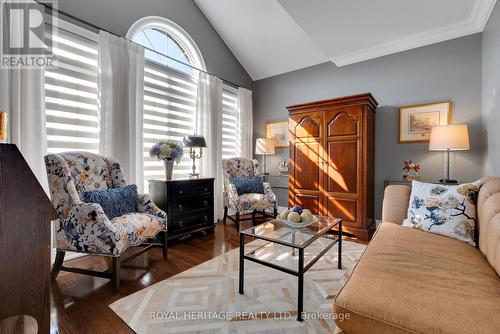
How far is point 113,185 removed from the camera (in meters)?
2.39

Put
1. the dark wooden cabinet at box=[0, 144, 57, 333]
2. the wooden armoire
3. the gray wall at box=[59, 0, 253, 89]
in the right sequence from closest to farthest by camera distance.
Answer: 1. the dark wooden cabinet at box=[0, 144, 57, 333]
2. the gray wall at box=[59, 0, 253, 89]
3. the wooden armoire

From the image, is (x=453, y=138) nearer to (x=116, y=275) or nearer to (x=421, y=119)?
(x=421, y=119)

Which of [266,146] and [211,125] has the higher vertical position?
[211,125]

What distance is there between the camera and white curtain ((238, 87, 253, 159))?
445cm

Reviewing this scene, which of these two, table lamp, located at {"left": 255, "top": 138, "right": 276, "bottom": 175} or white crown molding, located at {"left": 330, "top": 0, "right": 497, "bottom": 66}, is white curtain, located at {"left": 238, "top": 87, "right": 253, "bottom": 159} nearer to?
table lamp, located at {"left": 255, "top": 138, "right": 276, "bottom": 175}

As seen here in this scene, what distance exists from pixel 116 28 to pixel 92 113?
1.05 meters

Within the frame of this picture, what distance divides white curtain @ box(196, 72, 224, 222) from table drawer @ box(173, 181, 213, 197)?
0.50 m

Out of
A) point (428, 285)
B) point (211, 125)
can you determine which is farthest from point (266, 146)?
point (428, 285)

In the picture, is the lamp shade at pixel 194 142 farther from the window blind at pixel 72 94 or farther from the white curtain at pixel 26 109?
the white curtain at pixel 26 109

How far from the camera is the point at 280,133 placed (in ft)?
14.6

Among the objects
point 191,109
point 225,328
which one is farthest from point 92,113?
point 225,328

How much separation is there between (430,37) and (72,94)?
4313 millimetres

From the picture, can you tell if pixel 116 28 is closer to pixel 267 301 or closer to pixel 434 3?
pixel 267 301

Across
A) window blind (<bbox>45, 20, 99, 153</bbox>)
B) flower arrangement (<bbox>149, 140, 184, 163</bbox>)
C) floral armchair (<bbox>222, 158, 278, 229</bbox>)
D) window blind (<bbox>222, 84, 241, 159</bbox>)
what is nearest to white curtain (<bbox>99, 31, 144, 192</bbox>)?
window blind (<bbox>45, 20, 99, 153</bbox>)
